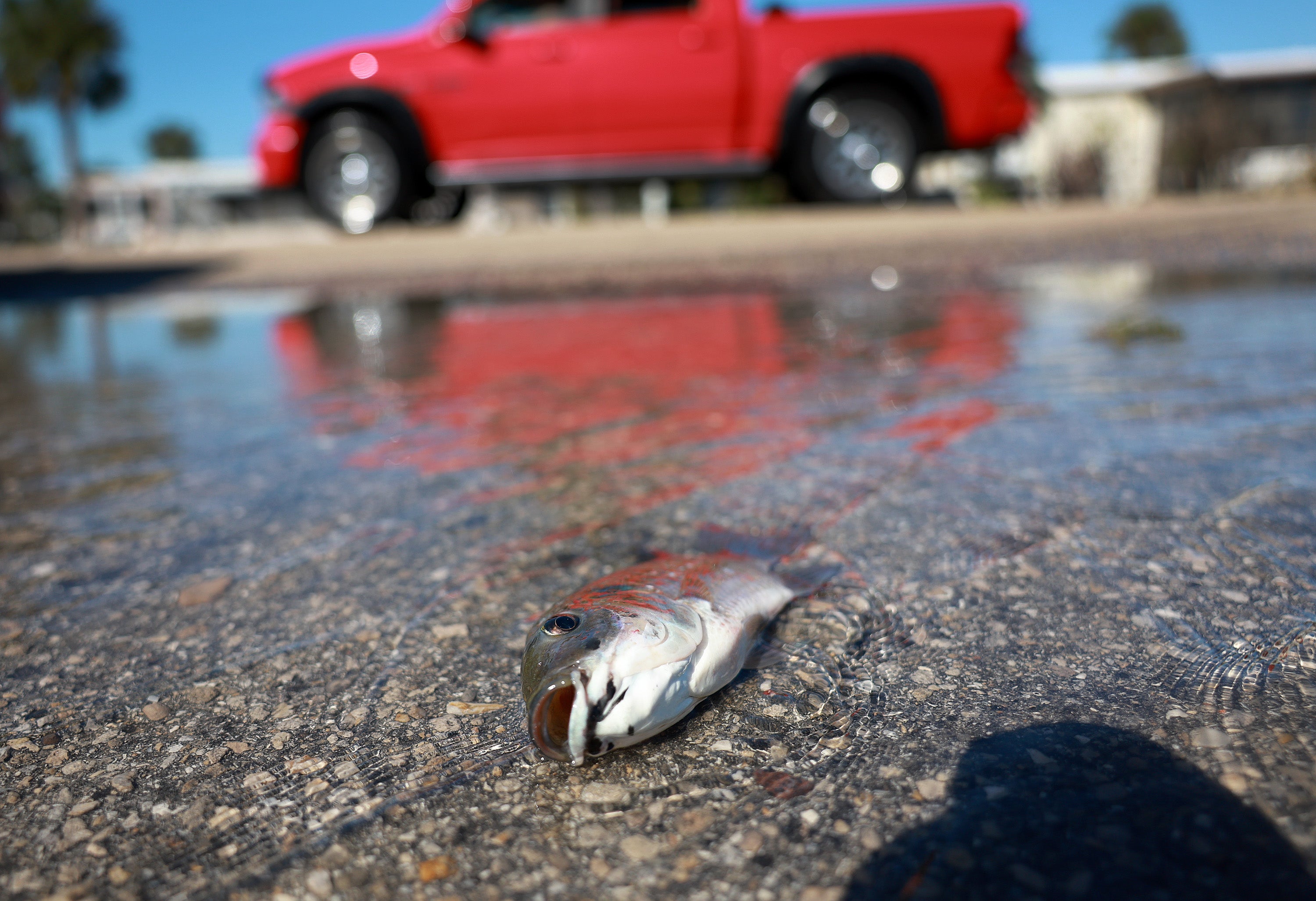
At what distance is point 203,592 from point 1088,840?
1631mm

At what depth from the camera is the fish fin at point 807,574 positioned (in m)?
1.65

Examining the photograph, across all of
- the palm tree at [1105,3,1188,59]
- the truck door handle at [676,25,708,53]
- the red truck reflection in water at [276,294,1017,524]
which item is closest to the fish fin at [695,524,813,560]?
the red truck reflection in water at [276,294,1017,524]

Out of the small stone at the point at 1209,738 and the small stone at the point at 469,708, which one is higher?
the small stone at the point at 1209,738

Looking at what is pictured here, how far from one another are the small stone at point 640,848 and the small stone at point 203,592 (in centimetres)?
112

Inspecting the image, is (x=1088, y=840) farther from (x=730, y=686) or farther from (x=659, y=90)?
(x=659, y=90)

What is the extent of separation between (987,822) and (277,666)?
113cm

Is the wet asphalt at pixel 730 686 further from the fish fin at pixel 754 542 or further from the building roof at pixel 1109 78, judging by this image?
the building roof at pixel 1109 78

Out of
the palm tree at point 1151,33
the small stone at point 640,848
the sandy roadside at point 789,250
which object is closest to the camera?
the small stone at point 640,848

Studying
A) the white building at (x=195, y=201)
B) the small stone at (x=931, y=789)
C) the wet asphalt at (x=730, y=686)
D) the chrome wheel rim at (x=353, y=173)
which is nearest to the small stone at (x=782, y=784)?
the wet asphalt at (x=730, y=686)

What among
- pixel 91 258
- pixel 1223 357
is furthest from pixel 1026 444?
pixel 91 258

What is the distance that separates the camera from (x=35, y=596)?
1.82 m

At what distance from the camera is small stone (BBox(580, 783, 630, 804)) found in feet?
3.70

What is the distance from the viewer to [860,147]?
7.66 metres

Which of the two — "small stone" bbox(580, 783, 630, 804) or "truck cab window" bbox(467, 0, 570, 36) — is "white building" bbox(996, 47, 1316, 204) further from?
"small stone" bbox(580, 783, 630, 804)
